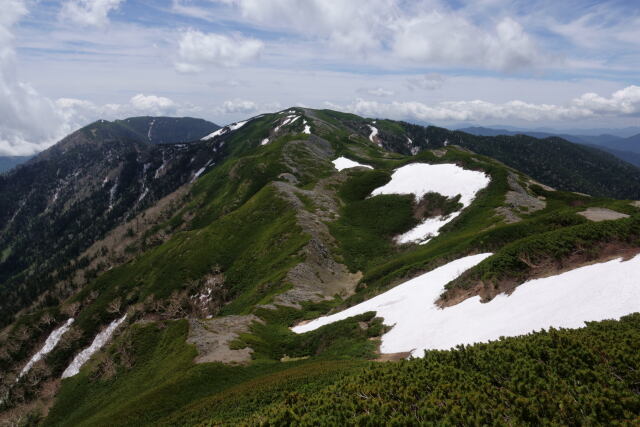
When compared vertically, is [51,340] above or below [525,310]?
below

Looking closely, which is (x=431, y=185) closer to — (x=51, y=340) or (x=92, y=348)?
(x=92, y=348)

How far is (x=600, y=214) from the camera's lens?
49125 mm

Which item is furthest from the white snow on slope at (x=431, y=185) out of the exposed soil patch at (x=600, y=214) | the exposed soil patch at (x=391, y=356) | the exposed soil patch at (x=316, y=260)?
the exposed soil patch at (x=391, y=356)

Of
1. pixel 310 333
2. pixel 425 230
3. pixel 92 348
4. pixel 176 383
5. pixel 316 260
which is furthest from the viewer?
pixel 92 348

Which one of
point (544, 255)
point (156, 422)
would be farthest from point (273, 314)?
point (544, 255)

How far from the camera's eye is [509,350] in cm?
1316

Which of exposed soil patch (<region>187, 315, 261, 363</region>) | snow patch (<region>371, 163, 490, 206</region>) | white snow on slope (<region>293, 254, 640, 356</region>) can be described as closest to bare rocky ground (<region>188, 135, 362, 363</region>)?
exposed soil patch (<region>187, 315, 261, 363</region>)

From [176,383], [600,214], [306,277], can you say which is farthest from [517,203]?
[176,383]

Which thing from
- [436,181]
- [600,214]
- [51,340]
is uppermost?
[600,214]

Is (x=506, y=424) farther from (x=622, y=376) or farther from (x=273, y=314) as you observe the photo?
(x=273, y=314)

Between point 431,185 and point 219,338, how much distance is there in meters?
67.8

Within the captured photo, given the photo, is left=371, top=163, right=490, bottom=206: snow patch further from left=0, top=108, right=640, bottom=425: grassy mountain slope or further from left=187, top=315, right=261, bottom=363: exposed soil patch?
left=187, top=315, right=261, bottom=363: exposed soil patch

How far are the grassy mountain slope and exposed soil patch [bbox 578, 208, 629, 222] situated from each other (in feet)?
8.54

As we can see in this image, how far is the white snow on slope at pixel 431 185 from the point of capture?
74.7 metres
